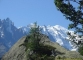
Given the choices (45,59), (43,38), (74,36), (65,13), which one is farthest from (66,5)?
(43,38)

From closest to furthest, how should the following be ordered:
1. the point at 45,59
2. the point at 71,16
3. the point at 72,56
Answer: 1. the point at 71,16
2. the point at 45,59
3. the point at 72,56

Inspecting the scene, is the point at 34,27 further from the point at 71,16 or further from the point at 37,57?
the point at 71,16

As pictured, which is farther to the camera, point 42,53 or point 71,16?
point 42,53

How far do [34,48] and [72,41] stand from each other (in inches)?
341

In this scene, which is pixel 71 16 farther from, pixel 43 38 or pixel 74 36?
pixel 43 38

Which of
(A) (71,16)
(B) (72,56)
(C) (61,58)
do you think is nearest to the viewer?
(A) (71,16)

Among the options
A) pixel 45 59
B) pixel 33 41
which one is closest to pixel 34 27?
pixel 33 41

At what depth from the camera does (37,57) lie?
124 ft

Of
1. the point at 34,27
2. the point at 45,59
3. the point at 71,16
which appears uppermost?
the point at 34,27

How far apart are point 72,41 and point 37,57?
8.38 metres

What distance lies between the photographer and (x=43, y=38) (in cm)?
5194

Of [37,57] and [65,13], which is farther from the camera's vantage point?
[37,57]

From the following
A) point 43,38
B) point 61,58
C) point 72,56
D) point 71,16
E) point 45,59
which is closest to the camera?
point 71,16

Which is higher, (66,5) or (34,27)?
(34,27)
